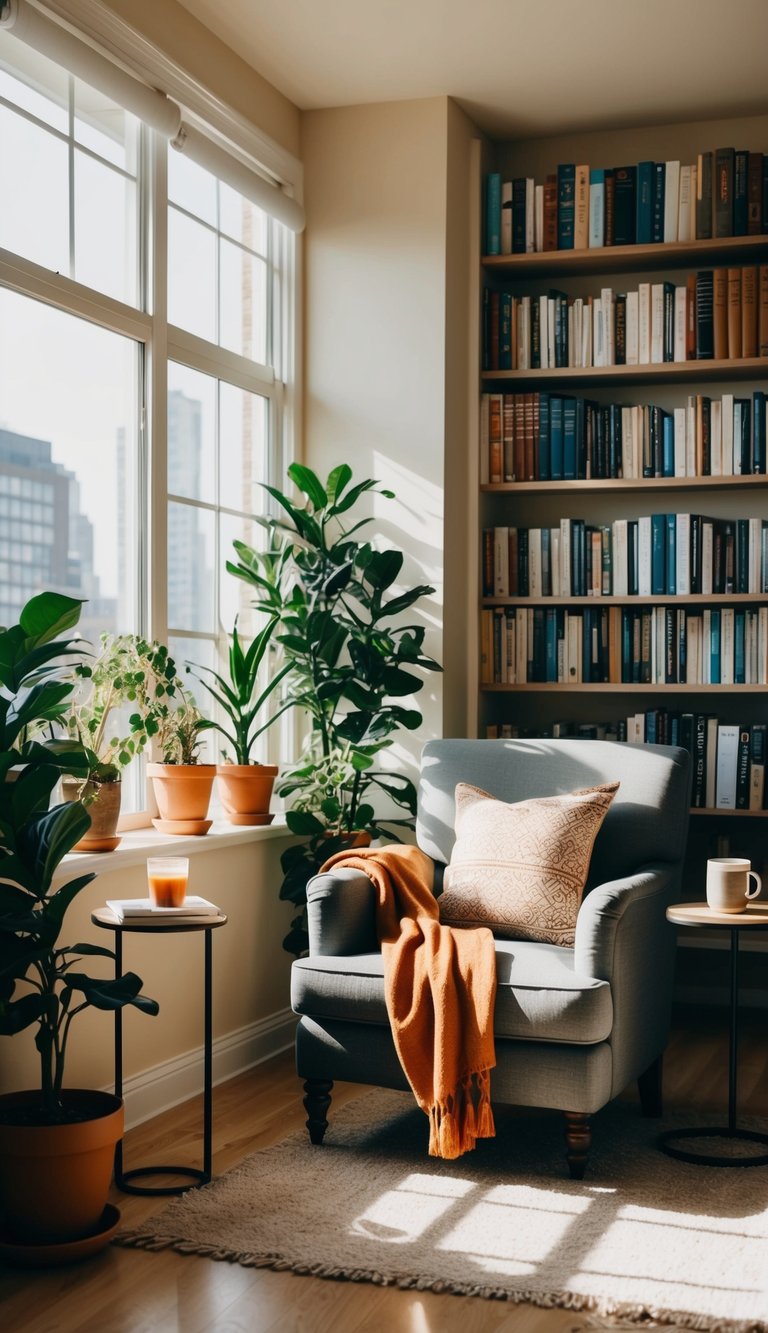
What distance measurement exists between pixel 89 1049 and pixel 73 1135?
648mm

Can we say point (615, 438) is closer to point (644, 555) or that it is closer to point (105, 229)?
point (644, 555)

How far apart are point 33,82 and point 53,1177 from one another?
238 centimetres

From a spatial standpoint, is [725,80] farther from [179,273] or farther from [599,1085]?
[599,1085]

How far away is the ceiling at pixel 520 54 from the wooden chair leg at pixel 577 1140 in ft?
9.23

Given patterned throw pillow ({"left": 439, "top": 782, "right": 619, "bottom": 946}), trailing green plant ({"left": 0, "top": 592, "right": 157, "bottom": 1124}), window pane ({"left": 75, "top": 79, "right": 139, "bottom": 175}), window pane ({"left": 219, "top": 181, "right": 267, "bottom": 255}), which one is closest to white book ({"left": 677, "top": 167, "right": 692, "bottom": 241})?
window pane ({"left": 219, "top": 181, "right": 267, "bottom": 255})

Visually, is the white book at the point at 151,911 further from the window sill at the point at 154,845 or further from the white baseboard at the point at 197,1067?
the white baseboard at the point at 197,1067

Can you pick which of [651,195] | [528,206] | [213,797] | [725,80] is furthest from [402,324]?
[213,797]

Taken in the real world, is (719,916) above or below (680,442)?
below

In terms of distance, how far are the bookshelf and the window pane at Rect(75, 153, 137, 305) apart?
4.33ft

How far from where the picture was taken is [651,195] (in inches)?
170

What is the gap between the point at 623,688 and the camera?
14.1ft

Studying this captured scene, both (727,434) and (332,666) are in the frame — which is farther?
(727,434)

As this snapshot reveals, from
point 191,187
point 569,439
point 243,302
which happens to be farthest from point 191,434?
point 569,439

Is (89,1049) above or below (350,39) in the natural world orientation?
below
